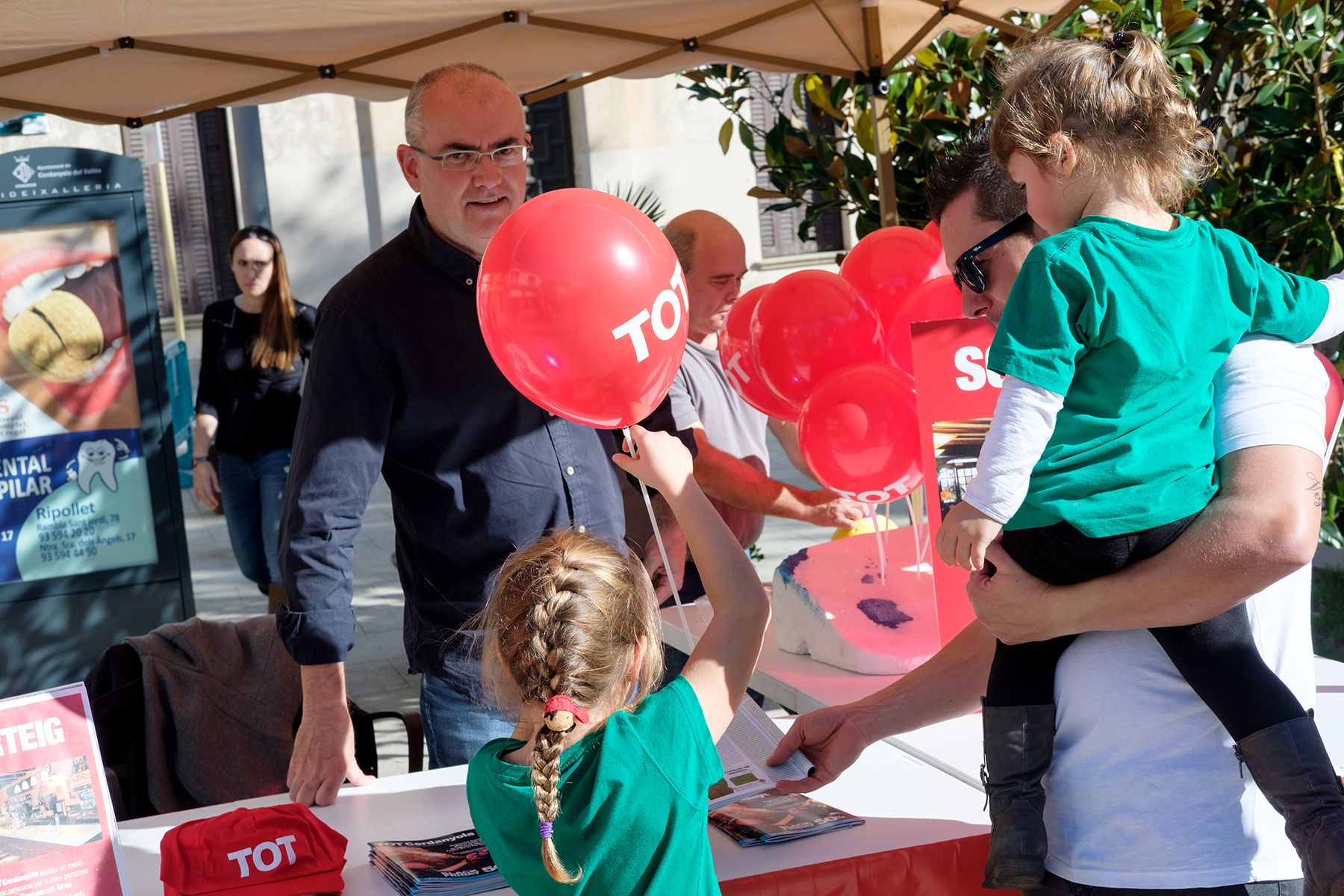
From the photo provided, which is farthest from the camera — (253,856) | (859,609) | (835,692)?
(859,609)

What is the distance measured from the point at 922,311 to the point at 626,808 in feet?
5.17

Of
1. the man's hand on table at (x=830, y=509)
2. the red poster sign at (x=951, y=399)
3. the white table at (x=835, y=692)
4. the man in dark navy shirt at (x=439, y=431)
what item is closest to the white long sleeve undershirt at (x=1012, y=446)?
the white table at (x=835, y=692)

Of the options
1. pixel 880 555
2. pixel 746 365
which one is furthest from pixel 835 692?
pixel 746 365

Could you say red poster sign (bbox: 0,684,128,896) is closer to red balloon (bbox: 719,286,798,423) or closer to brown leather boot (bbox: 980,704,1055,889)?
brown leather boot (bbox: 980,704,1055,889)

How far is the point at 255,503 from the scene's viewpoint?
5.69 m

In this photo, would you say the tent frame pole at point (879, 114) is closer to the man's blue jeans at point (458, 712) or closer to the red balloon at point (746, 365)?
the red balloon at point (746, 365)

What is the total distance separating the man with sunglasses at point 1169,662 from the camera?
58.2 inches

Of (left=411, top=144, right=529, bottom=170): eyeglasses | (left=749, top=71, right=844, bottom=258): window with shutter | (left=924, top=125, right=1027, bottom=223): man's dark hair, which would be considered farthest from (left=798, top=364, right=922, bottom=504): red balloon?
(left=749, top=71, right=844, bottom=258): window with shutter

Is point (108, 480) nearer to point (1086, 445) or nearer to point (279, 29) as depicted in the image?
point (279, 29)

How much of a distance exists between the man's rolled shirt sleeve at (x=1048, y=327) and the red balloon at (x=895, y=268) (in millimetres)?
1651

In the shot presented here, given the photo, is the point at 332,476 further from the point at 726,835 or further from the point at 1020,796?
the point at 1020,796

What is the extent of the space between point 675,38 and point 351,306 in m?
2.53

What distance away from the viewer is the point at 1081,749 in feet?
5.06

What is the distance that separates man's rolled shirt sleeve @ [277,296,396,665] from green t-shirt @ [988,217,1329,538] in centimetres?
122
